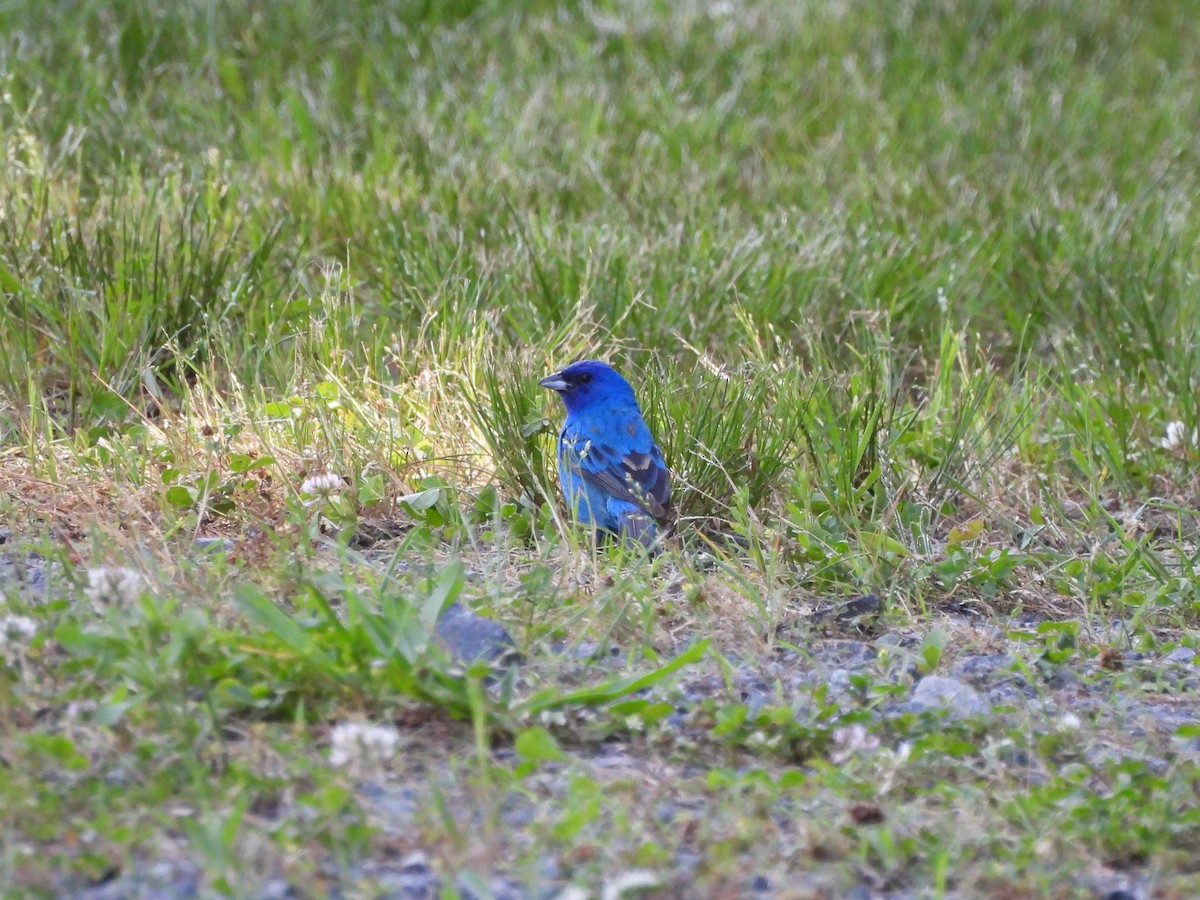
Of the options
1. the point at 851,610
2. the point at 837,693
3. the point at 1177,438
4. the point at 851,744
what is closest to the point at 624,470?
the point at 851,610

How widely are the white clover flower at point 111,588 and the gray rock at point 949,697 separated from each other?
143 cm

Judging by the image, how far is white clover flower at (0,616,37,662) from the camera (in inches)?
102

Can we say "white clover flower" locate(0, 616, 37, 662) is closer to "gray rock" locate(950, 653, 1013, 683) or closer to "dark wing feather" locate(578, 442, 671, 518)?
"dark wing feather" locate(578, 442, 671, 518)

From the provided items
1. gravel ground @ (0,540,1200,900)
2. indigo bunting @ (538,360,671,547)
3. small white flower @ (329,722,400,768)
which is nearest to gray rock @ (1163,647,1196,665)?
gravel ground @ (0,540,1200,900)

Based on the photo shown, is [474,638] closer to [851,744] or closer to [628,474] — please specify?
[851,744]

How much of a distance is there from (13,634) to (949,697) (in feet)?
5.44

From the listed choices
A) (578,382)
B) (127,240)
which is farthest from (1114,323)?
(127,240)

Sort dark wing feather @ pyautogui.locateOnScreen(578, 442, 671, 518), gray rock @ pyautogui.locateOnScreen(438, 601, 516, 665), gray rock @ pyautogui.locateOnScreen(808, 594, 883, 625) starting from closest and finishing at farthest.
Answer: gray rock @ pyautogui.locateOnScreen(438, 601, 516, 665), gray rock @ pyautogui.locateOnScreen(808, 594, 883, 625), dark wing feather @ pyautogui.locateOnScreen(578, 442, 671, 518)

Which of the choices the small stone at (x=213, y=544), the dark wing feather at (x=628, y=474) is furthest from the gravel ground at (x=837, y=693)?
the dark wing feather at (x=628, y=474)

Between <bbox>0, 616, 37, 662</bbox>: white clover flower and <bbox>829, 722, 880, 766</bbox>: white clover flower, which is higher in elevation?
<bbox>0, 616, 37, 662</bbox>: white clover flower

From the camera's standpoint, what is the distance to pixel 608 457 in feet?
12.6

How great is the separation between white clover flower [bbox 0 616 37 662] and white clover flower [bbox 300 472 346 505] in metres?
1.11

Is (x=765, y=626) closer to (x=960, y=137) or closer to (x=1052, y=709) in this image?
(x=1052, y=709)

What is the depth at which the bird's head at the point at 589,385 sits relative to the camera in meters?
4.00
